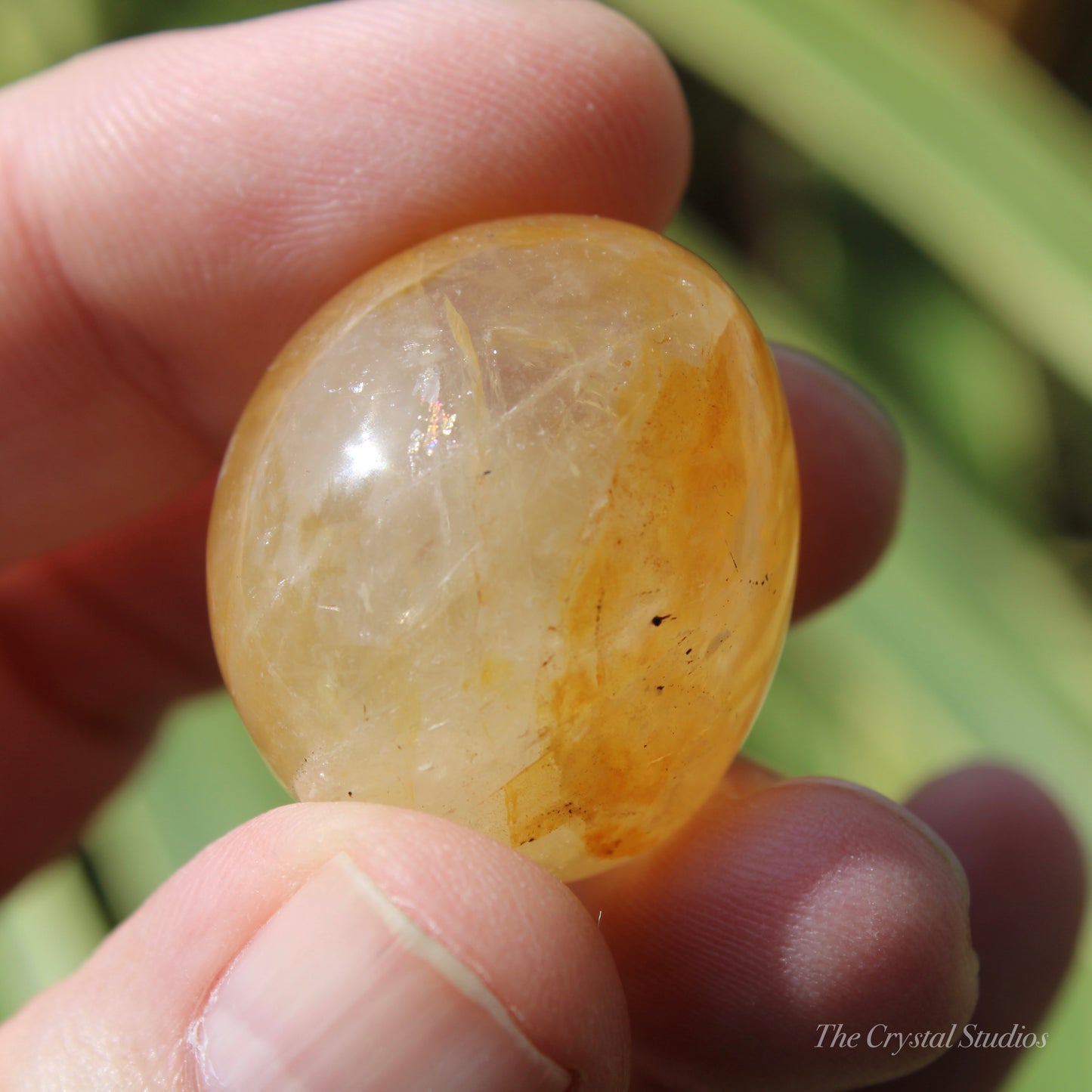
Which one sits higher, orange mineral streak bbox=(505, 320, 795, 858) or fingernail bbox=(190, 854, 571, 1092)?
orange mineral streak bbox=(505, 320, 795, 858)

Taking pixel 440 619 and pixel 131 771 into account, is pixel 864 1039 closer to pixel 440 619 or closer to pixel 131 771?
pixel 440 619

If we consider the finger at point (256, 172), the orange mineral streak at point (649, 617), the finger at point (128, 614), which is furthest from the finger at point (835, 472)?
the orange mineral streak at point (649, 617)

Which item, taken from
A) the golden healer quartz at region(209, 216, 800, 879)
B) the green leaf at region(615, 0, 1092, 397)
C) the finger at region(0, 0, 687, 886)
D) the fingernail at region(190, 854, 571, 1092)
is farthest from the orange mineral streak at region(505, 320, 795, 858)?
the green leaf at region(615, 0, 1092, 397)

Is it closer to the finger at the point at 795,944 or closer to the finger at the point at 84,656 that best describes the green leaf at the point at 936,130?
the finger at the point at 795,944

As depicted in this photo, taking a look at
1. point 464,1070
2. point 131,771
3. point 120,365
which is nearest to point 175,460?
point 120,365

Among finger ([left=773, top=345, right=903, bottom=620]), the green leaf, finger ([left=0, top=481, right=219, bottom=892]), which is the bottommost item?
finger ([left=0, top=481, right=219, bottom=892])

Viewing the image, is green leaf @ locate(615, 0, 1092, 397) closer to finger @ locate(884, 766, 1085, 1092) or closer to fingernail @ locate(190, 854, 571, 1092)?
finger @ locate(884, 766, 1085, 1092)

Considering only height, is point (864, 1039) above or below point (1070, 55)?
below

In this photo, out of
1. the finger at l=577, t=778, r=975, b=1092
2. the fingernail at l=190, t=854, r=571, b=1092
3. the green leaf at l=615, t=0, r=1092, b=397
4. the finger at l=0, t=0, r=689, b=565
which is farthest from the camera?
the green leaf at l=615, t=0, r=1092, b=397

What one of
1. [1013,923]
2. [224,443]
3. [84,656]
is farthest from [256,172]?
[1013,923]
